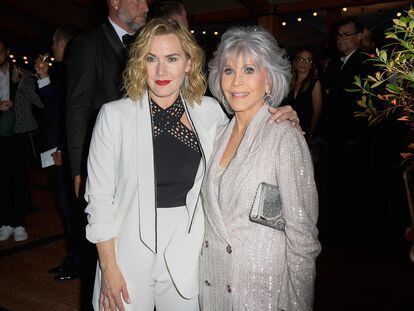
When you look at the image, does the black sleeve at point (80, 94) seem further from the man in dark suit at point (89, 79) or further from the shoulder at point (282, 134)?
the shoulder at point (282, 134)

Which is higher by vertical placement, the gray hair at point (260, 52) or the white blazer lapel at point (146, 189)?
the gray hair at point (260, 52)

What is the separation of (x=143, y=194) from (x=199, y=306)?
22.3 inches

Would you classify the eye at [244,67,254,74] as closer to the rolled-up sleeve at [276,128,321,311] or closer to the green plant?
the rolled-up sleeve at [276,128,321,311]

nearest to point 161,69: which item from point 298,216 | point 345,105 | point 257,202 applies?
point 257,202

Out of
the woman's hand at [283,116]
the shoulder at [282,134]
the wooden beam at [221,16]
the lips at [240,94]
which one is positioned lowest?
the shoulder at [282,134]

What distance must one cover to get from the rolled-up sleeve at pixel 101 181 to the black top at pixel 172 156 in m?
0.19

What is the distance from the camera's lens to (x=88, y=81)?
83.2 inches

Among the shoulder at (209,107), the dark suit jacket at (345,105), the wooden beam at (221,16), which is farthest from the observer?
the wooden beam at (221,16)

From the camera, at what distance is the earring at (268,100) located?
1575 mm

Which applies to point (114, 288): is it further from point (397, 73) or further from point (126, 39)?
point (126, 39)

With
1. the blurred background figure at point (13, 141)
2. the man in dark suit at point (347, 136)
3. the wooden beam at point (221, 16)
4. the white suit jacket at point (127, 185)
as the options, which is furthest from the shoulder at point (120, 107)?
the wooden beam at point (221, 16)

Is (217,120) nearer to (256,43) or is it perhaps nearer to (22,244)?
(256,43)

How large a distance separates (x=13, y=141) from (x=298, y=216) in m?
3.76

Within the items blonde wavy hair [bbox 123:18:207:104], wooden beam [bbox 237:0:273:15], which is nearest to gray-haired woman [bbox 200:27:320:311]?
blonde wavy hair [bbox 123:18:207:104]
